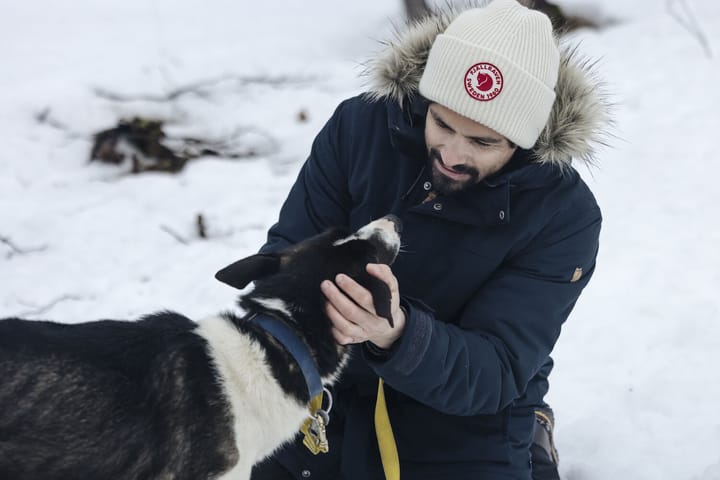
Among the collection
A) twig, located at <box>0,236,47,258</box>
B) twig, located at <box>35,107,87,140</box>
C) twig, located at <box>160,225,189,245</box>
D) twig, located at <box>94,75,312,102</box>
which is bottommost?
twig, located at <box>0,236,47,258</box>

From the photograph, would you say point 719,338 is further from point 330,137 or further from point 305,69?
point 305,69

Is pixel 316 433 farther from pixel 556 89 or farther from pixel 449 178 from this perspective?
pixel 556 89

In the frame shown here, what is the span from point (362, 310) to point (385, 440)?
2.49 feet

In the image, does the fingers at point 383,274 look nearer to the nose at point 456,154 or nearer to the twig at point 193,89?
the nose at point 456,154

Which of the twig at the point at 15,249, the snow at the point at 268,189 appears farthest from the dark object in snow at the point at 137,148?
the twig at the point at 15,249

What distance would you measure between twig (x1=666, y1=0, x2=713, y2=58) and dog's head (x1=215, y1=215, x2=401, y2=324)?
272 inches

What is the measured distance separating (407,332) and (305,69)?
610cm

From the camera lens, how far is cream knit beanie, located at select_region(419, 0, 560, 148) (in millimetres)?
2545

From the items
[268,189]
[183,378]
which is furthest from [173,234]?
[183,378]

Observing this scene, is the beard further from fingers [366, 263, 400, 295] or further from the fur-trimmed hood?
fingers [366, 263, 400, 295]

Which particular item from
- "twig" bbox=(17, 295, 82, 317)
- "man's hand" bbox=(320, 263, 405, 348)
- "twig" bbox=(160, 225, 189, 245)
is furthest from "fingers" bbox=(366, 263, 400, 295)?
"twig" bbox=(160, 225, 189, 245)

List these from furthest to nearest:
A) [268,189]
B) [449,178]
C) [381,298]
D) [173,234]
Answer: [268,189] → [173,234] → [449,178] → [381,298]

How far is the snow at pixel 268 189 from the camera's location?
4.03 m

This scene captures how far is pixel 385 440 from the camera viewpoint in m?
2.82
